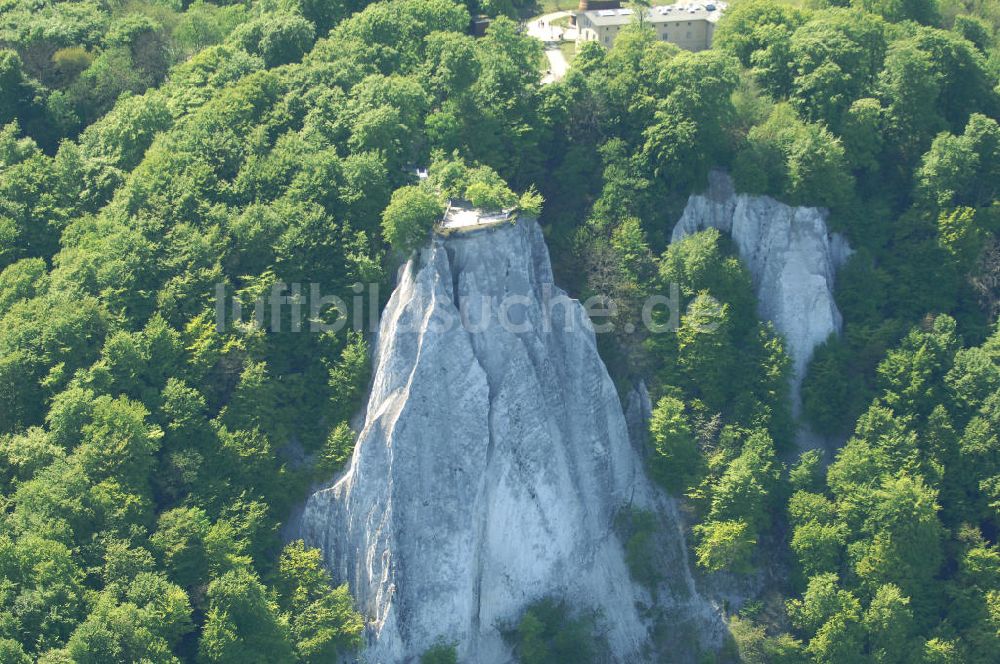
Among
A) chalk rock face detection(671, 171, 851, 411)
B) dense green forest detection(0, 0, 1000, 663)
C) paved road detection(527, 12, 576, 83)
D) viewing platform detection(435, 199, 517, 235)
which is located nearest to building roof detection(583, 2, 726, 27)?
paved road detection(527, 12, 576, 83)

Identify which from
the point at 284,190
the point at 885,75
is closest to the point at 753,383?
the point at 885,75

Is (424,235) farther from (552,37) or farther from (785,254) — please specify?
(552,37)

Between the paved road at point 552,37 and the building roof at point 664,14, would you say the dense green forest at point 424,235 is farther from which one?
the paved road at point 552,37

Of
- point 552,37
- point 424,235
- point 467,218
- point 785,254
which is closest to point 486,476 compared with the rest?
point 424,235

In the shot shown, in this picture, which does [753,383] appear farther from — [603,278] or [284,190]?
[284,190]

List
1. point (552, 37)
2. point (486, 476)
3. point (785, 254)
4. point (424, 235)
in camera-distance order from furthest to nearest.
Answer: point (552, 37)
point (785, 254)
point (424, 235)
point (486, 476)

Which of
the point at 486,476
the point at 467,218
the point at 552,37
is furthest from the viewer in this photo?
the point at 552,37

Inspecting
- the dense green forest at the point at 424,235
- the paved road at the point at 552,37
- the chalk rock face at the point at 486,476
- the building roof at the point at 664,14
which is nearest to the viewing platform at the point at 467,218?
the chalk rock face at the point at 486,476
